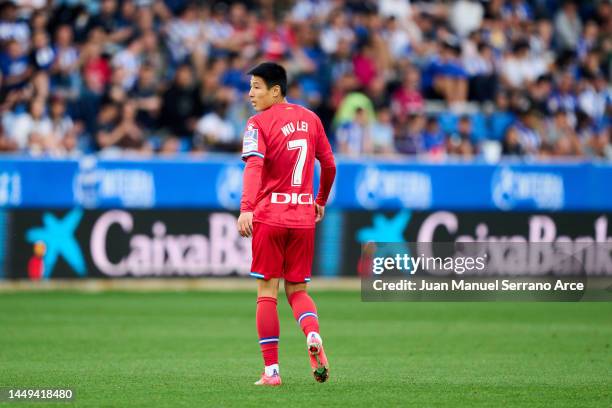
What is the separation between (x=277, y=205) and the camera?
9.02 metres

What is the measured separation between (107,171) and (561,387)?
436 inches

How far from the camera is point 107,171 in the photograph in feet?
61.5

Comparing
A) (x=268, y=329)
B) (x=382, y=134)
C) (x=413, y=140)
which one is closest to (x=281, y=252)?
(x=268, y=329)

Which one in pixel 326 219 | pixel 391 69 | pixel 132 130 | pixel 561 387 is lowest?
pixel 561 387

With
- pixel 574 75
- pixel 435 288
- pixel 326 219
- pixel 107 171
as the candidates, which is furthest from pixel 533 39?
pixel 435 288

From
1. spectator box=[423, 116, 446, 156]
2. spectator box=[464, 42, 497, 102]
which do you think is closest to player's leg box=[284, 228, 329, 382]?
spectator box=[423, 116, 446, 156]

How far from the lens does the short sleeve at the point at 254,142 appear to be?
8805 millimetres

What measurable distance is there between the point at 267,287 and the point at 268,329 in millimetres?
314

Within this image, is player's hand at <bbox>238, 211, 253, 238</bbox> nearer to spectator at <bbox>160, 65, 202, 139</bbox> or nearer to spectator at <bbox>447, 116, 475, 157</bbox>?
spectator at <bbox>160, 65, 202, 139</bbox>

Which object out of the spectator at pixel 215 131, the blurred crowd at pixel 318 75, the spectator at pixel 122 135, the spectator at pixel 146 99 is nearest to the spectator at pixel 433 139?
the blurred crowd at pixel 318 75

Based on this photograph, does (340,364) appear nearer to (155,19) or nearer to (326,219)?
(326,219)

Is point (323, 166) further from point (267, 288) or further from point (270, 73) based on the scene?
point (267, 288)

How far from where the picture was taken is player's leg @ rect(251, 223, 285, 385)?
29.3 ft

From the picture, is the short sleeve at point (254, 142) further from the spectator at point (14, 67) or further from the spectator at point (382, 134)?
the spectator at point (382, 134)
